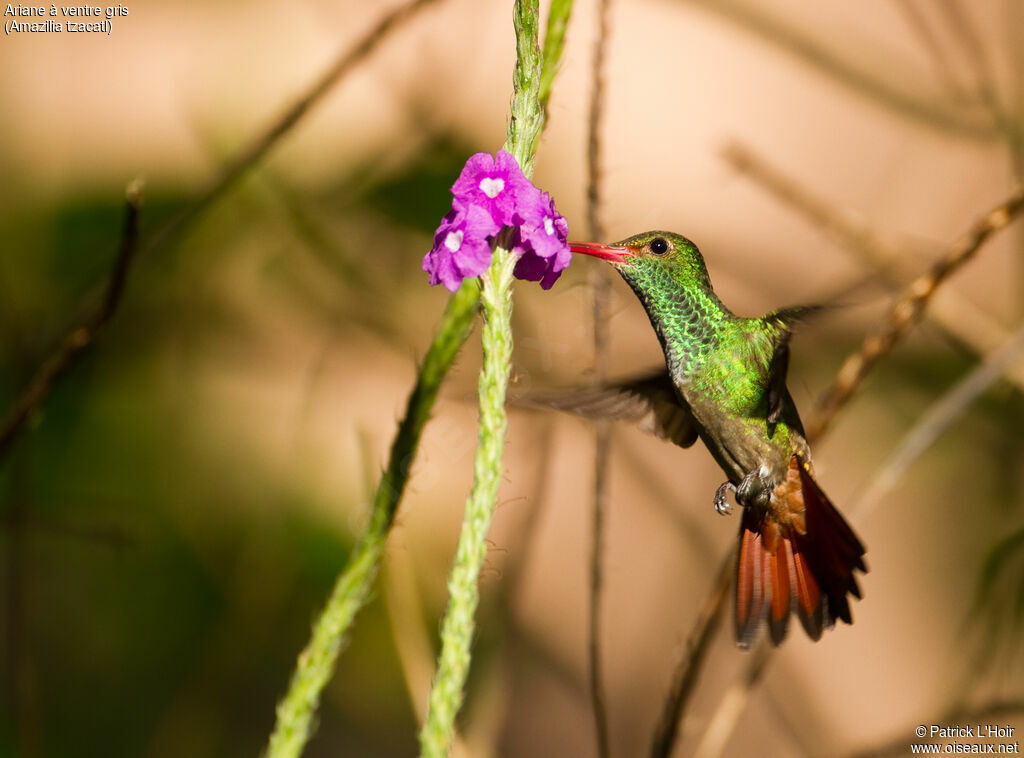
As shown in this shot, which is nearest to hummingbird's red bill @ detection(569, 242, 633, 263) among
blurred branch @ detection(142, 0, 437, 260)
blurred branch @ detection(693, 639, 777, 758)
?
blurred branch @ detection(142, 0, 437, 260)

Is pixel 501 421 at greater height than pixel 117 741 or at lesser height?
greater

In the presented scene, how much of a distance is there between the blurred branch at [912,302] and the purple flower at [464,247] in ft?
2.89

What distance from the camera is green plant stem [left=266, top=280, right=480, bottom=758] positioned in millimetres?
975

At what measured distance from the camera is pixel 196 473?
2.83m

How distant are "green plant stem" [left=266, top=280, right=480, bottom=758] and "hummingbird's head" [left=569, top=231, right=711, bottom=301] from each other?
33 cm

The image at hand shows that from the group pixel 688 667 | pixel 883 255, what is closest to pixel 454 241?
pixel 688 667

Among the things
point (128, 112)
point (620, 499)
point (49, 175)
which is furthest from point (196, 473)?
point (620, 499)

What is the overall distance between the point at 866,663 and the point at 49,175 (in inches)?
129

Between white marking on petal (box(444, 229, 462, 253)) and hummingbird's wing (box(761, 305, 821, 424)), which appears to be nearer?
white marking on petal (box(444, 229, 462, 253))

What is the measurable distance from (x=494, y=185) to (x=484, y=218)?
3 centimetres

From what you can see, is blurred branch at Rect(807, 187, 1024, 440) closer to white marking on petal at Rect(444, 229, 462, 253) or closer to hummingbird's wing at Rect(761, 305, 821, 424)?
hummingbird's wing at Rect(761, 305, 821, 424)

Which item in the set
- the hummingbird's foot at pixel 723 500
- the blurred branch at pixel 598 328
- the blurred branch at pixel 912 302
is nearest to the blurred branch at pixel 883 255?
the blurred branch at pixel 912 302

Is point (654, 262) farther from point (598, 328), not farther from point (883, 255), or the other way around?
point (883, 255)

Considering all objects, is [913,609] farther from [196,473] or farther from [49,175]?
[49,175]
